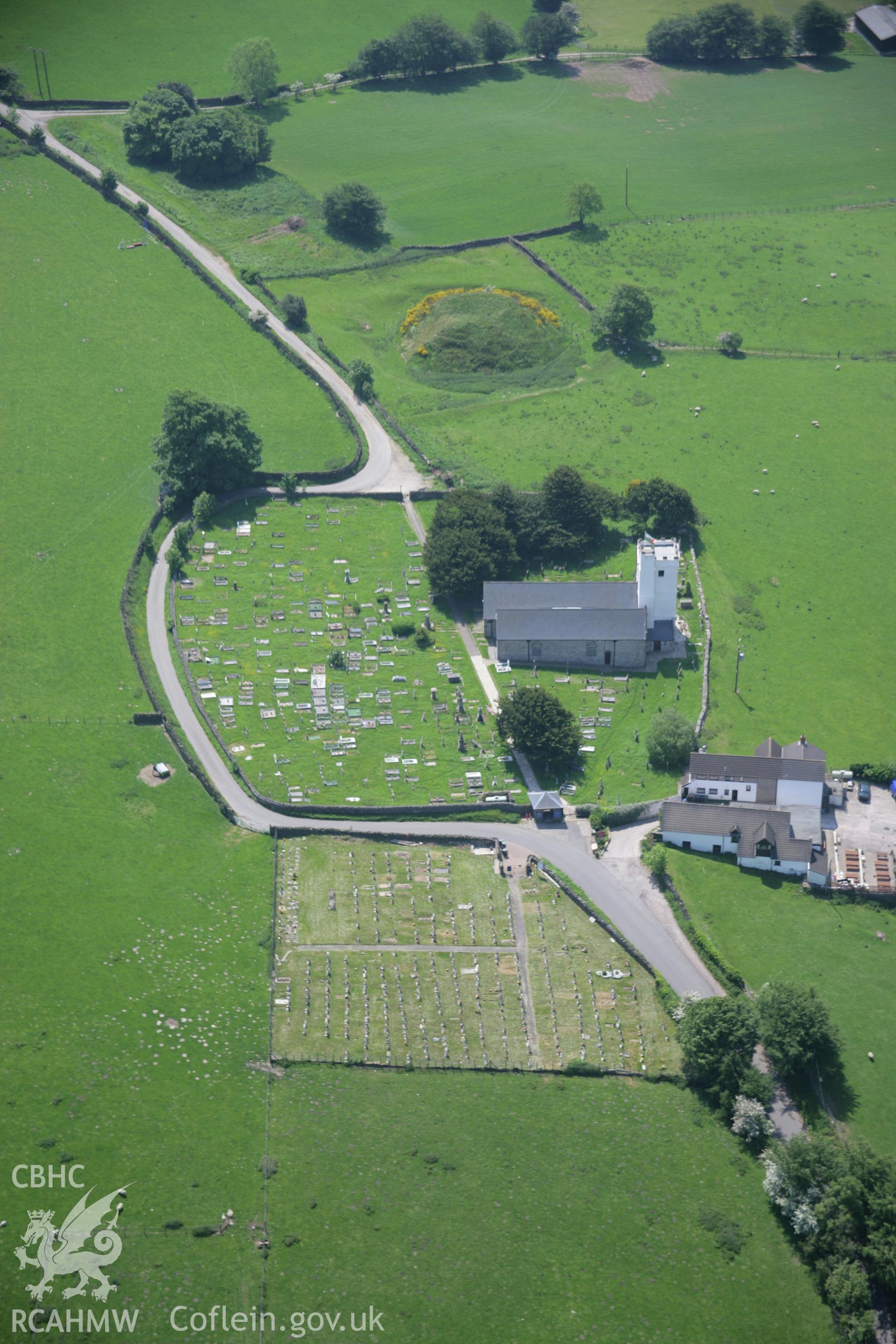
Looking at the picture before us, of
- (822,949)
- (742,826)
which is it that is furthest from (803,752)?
(822,949)

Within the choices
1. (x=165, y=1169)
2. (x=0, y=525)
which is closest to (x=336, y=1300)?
(x=165, y=1169)

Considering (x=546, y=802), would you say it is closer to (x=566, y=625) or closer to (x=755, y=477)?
(x=566, y=625)

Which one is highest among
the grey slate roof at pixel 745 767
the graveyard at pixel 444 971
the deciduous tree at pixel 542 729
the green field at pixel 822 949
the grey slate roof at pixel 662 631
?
the deciduous tree at pixel 542 729

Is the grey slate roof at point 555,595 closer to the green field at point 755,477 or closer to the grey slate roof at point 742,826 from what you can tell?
the green field at point 755,477

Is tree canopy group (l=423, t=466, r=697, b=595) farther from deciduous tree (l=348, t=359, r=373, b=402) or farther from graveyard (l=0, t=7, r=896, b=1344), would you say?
deciduous tree (l=348, t=359, r=373, b=402)

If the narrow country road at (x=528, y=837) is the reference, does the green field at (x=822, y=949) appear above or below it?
below

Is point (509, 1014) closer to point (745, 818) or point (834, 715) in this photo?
point (745, 818)

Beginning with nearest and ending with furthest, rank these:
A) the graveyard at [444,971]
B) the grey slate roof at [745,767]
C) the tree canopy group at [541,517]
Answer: the graveyard at [444,971], the grey slate roof at [745,767], the tree canopy group at [541,517]

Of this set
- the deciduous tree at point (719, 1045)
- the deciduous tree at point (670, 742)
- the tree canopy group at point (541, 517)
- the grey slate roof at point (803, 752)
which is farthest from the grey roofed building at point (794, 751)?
the tree canopy group at point (541, 517)

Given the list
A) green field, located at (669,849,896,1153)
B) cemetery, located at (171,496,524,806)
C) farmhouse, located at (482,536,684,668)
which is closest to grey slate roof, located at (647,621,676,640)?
farmhouse, located at (482,536,684,668)
